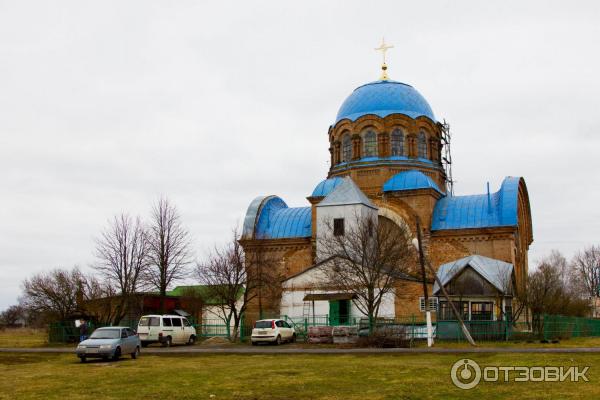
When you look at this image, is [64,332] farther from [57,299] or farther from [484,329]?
[484,329]

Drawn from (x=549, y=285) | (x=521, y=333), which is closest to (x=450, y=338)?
(x=521, y=333)

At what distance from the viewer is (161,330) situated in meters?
28.7

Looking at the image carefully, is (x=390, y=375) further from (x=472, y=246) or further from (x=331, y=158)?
(x=331, y=158)

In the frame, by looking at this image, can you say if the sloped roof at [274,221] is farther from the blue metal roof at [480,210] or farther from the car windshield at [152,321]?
the car windshield at [152,321]

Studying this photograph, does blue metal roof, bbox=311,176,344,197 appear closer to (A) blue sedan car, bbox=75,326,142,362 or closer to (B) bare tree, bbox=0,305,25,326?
(A) blue sedan car, bbox=75,326,142,362

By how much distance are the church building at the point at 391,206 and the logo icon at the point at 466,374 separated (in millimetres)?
16243

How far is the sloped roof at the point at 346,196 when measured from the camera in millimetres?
40594

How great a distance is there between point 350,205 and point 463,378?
25.7 m

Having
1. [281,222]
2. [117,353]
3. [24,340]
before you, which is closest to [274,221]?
[281,222]

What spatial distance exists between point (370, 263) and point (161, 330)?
9.79 m

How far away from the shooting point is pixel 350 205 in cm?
4031

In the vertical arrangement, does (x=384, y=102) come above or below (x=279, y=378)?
above

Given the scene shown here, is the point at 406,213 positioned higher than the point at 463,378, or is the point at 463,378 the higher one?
the point at 406,213

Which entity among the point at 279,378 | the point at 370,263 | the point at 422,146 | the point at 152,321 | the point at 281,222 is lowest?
the point at 279,378
